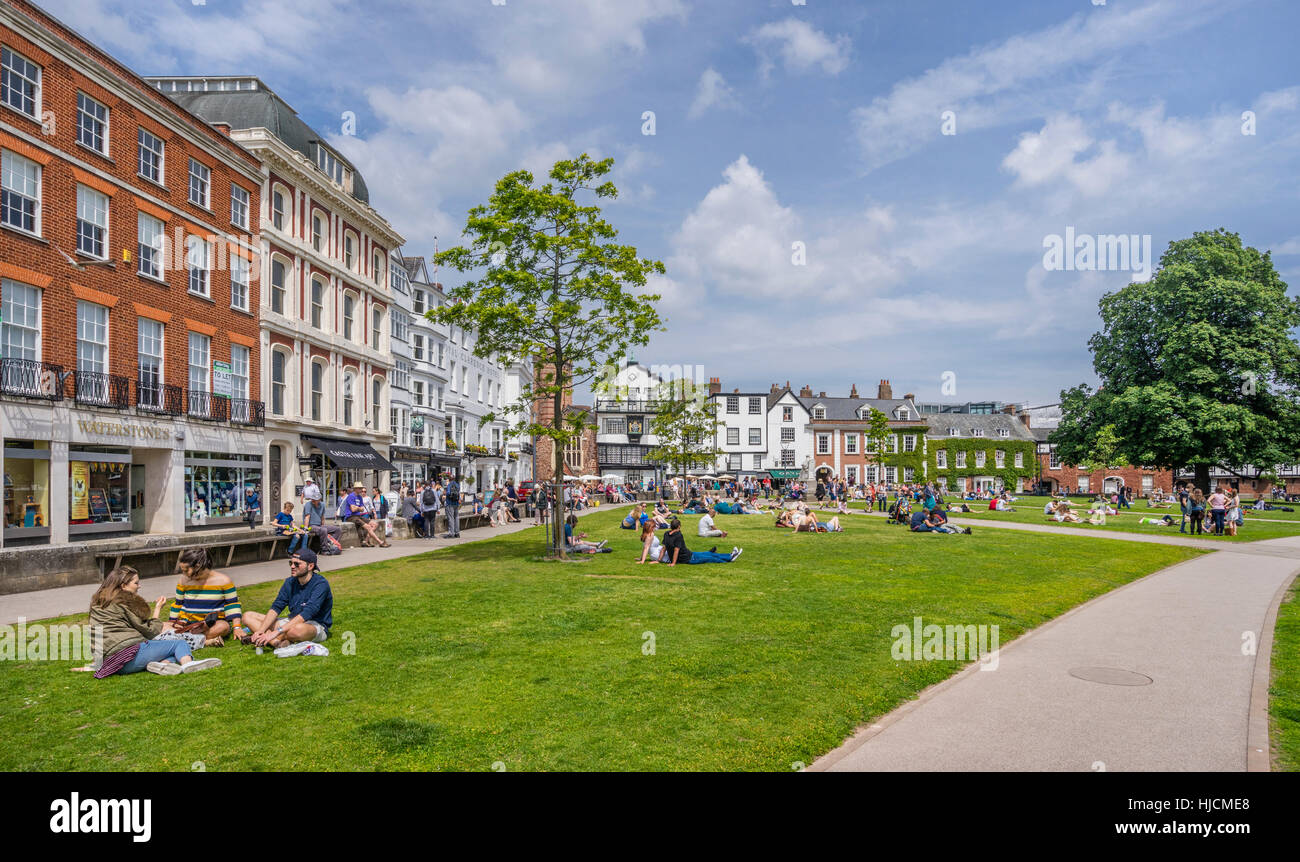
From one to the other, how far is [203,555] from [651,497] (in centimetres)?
5336

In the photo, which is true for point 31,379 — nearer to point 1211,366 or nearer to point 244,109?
point 244,109

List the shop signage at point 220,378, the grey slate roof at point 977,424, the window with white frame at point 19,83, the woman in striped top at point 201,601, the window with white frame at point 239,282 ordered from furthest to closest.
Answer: the grey slate roof at point 977,424, the window with white frame at point 239,282, the shop signage at point 220,378, the window with white frame at point 19,83, the woman in striped top at point 201,601

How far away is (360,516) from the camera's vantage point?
23109mm

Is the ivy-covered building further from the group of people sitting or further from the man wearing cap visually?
the group of people sitting

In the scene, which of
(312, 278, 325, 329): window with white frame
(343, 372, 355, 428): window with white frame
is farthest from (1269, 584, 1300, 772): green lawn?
(343, 372, 355, 428): window with white frame

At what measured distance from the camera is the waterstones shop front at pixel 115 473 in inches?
714

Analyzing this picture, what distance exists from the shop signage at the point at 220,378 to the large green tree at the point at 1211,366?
46.7 meters

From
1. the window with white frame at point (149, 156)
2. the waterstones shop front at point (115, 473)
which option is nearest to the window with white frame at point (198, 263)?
the window with white frame at point (149, 156)

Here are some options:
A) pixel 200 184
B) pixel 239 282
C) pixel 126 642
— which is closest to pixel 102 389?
pixel 239 282

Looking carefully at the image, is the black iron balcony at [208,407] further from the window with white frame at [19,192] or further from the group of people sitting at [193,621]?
the group of people sitting at [193,621]

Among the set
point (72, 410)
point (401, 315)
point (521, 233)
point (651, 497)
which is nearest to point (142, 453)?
point (72, 410)

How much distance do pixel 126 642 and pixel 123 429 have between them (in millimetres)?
16336

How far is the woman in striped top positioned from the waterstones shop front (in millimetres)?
12515

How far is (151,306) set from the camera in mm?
22422
